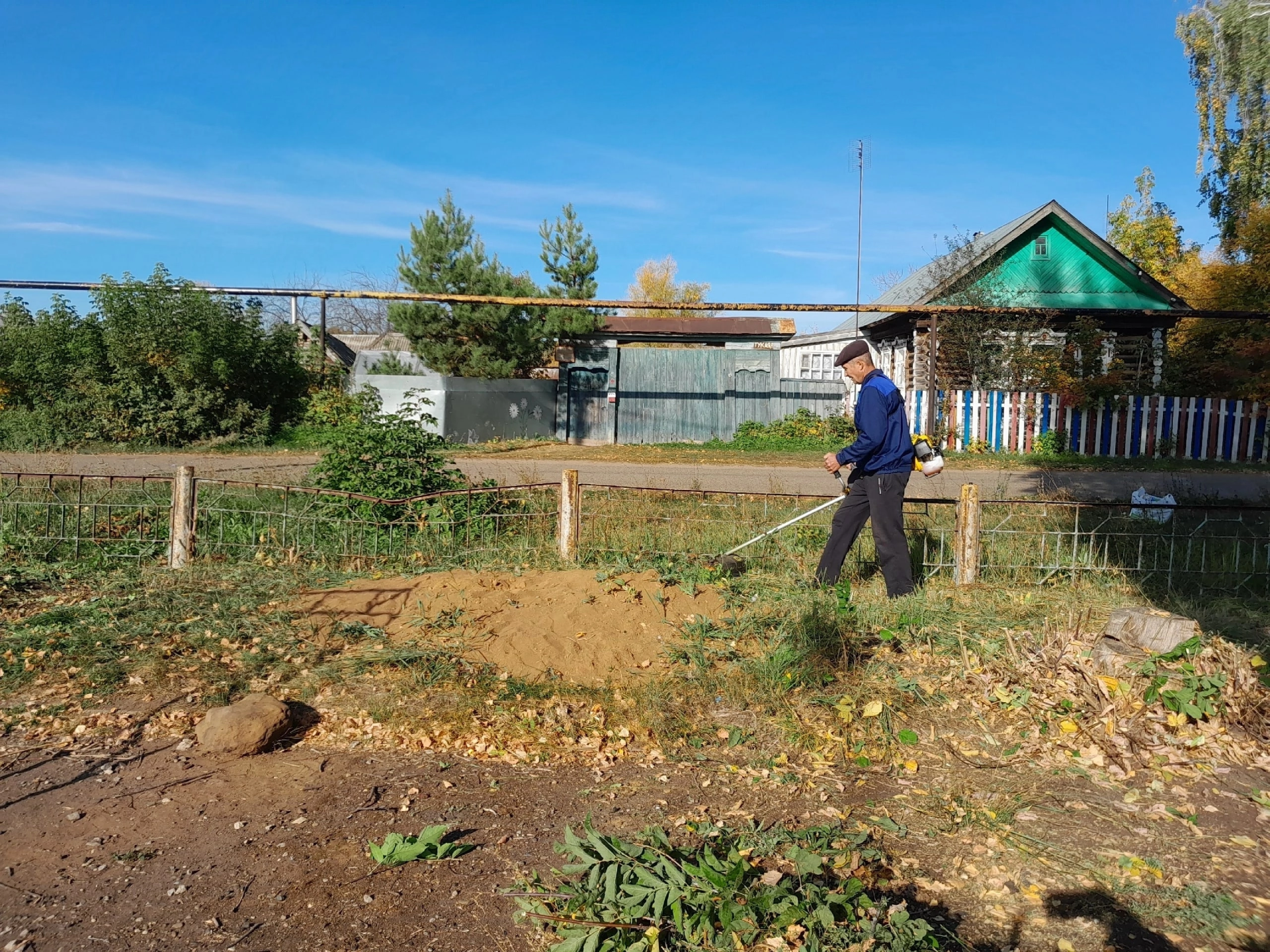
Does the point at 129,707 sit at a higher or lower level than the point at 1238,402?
lower

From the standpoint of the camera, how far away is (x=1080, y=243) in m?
21.0

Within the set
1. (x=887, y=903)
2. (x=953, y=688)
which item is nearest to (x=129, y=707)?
(x=887, y=903)

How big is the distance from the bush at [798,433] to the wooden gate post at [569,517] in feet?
38.6

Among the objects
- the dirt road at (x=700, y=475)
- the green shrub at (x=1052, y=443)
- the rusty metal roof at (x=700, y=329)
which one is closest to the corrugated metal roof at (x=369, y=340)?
the rusty metal roof at (x=700, y=329)

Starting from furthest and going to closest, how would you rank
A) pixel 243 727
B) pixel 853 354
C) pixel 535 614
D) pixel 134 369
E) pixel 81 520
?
pixel 134 369
pixel 81 520
pixel 853 354
pixel 535 614
pixel 243 727

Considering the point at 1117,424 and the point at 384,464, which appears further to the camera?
A: the point at 1117,424

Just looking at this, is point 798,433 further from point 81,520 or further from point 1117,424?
point 81,520

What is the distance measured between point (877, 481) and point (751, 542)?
1.17m

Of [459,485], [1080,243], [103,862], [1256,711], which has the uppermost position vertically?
[1080,243]

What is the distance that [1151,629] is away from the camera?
515cm

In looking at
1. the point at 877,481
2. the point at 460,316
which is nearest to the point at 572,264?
the point at 460,316

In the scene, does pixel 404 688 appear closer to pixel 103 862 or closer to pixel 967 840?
pixel 103 862

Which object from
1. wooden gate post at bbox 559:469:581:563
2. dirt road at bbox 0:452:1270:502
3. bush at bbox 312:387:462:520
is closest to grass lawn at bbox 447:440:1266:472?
dirt road at bbox 0:452:1270:502

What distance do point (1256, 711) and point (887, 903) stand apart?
2.54 meters
